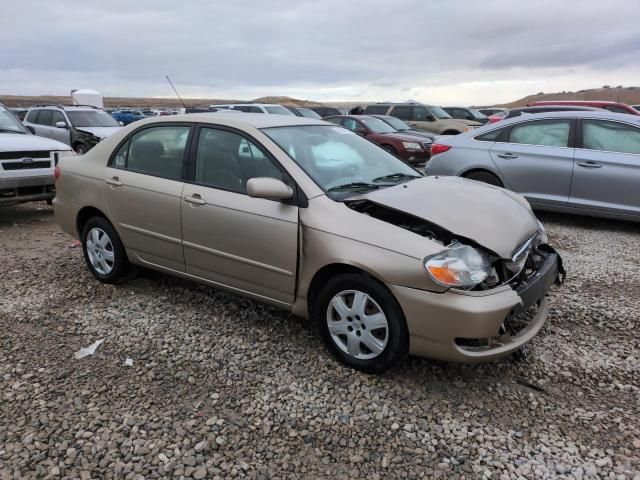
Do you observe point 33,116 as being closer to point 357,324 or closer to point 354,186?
point 354,186

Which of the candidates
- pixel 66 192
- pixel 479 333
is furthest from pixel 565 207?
pixel 66 192

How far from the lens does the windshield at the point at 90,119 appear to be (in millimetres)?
13383

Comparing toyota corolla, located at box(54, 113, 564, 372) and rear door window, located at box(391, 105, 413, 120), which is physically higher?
rear door window, located at box(391, 105, 413, 120)

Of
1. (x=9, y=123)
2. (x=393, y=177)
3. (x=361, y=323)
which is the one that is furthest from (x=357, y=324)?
(x=9, y=123)

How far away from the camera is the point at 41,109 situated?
14047 mm

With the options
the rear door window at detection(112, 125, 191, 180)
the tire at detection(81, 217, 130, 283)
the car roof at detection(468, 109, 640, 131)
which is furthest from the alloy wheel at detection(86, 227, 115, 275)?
the car roof at detection(468, 109, 640, 131)

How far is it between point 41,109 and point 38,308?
12003 millimetres

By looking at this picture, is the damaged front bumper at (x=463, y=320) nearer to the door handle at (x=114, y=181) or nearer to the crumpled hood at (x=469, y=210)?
the crumpled hood at (x=469, y=210)

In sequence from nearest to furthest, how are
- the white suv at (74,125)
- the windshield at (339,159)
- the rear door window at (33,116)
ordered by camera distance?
the windshield at (339,159)
the white suv at (74,125)
the rear door window at (33,116)

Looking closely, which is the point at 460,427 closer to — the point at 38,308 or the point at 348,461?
the point at 348,461

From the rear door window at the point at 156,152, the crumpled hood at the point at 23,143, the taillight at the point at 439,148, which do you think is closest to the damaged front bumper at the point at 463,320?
the rear door window at the point at 156,152

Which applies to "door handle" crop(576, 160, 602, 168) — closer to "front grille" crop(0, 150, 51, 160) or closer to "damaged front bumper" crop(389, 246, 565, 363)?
"damaged front bumper" crop(389, 246, 565, 363)

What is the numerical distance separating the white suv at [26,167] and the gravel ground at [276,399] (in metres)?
3.36

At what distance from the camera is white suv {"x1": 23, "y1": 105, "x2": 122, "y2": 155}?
12763 millimetres
